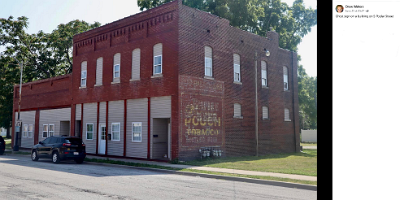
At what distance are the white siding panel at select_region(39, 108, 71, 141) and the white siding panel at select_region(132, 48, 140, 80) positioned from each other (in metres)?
9.18

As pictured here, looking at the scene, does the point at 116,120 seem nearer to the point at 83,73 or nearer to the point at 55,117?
the point at 83,73

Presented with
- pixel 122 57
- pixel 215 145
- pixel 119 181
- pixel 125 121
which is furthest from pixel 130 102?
pixel 119 181

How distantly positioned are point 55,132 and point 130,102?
11.3 meters

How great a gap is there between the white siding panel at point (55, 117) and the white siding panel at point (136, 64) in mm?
9181

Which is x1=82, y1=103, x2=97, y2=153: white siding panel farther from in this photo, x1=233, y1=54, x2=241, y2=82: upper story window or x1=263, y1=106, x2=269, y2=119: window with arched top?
x1=263, y1=106, x2=269, y2=119: window with arched top

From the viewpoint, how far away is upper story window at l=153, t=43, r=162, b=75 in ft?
67.0

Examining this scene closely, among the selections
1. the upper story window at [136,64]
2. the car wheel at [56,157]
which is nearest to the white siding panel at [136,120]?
the upper story window at [136,64]

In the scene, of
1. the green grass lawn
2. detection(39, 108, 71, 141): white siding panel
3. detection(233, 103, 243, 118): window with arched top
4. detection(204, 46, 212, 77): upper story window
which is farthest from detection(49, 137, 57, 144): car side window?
detection(233, 103, 243, 118): window with arched top

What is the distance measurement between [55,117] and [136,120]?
38.8 ft

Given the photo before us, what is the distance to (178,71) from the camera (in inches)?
753

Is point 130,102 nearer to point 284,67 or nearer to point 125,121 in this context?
point 125,121

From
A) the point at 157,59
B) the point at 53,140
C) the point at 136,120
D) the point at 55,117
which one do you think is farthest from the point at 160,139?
the point at 55,117

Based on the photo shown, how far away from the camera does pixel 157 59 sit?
20594 millimetres

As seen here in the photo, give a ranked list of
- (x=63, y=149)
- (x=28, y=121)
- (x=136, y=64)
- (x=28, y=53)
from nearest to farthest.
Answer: (x=63, y=149)
(x=136, y=64)
(x=28, y=121)
(x=28, y=53)
